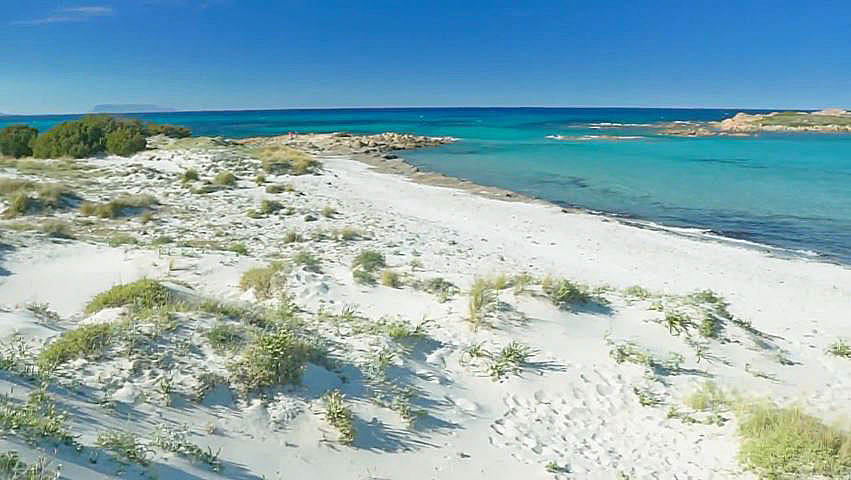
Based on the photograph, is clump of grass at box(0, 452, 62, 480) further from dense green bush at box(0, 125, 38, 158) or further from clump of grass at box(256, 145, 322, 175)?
dense green bush at box(0, 125, 38, 158)

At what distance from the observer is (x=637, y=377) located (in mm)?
6977

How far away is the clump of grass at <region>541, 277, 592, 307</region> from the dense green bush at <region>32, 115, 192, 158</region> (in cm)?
2497

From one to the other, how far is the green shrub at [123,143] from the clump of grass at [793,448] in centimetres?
2847

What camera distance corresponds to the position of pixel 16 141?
2786cm

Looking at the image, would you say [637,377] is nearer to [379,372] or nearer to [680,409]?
[680,409]

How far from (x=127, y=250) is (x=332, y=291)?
476 cm

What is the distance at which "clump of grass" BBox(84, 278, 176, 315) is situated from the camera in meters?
6.98

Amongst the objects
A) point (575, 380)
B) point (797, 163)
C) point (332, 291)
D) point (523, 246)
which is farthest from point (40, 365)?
point (797, 163)

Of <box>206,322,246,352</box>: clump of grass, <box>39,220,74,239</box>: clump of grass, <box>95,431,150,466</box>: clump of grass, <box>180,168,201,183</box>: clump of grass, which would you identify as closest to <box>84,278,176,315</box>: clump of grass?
<box>206,322,246,352</box>: clump of grass

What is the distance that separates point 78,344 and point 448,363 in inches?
159

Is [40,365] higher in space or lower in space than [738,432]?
higher

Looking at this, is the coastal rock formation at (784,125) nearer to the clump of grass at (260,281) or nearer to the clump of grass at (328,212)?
the clump of grass at (328,212)

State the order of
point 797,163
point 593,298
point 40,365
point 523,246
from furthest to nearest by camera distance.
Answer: point 797,163 → point 523,246 → point 593,298 → point 40,365

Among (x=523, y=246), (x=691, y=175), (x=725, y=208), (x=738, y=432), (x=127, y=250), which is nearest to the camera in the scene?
(x=738, y=432)
